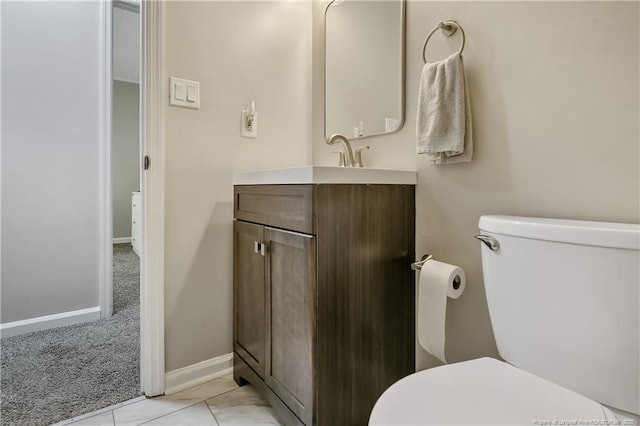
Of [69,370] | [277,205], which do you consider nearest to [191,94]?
[277,205]

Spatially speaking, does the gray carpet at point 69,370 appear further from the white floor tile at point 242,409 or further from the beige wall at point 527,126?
the beige wall at point 527,126

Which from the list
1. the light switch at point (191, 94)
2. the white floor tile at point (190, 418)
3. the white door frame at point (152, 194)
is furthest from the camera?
the light switch at point (191, 94)

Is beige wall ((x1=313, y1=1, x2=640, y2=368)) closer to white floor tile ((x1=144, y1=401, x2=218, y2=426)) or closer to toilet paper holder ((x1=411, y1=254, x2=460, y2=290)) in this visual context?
toilet paper holder ((x1=411, y1=254, x2=460, y2=290))

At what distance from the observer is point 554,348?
787 mm

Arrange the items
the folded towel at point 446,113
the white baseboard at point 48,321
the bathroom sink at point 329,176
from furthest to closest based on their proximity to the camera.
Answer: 1. the white baseboard at point 48,321
2. the folded towel at point 446,113
3. the bathroom sink at point 329,176

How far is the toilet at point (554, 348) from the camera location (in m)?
0.66

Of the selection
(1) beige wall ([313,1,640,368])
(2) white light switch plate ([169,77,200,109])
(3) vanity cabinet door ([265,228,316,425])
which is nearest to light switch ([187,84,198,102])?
(2) white light switch plate ([169,77,200,109])

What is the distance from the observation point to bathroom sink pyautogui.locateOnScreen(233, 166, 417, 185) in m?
1.01

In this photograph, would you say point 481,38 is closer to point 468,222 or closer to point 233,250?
point 468,222

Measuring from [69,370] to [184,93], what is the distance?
1310 mm

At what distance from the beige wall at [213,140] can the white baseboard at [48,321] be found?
3.56 ft

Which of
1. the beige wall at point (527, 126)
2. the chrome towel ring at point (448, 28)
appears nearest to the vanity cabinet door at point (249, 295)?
the beige wall at point (527, 126)

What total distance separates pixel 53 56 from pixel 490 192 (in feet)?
7.90

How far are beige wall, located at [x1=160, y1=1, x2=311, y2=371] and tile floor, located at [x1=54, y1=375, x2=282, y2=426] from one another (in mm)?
141
